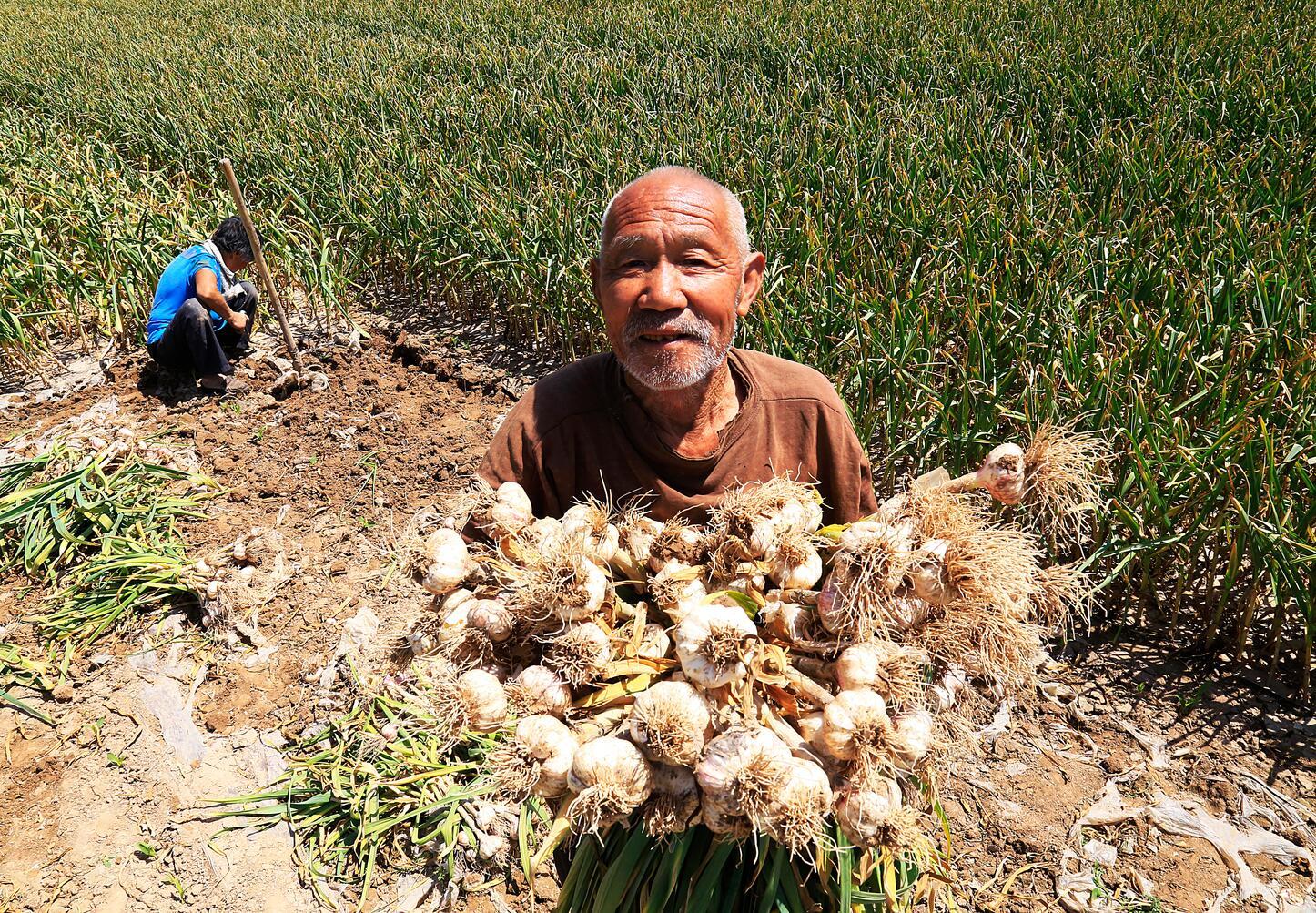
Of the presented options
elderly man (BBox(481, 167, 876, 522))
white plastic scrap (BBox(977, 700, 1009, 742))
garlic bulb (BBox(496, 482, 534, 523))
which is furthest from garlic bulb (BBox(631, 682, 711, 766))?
white plastic scrap (BBox(977, 700, 1009, 742))

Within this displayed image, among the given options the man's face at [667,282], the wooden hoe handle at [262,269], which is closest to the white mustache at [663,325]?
the man's face at [667,282]

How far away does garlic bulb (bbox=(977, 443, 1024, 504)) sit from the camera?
115cm

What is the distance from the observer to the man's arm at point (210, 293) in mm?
4418

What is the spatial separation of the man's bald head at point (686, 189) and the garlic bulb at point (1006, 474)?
2.00 ft

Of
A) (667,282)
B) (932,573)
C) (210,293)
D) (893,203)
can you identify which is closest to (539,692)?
(932,573)

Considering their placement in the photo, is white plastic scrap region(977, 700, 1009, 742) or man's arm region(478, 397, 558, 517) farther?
white plastic scrap region(977, 700, 1009, 742)

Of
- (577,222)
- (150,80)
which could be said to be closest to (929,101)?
(577,222)

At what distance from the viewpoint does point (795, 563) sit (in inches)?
41.7

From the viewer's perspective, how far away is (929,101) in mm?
5570

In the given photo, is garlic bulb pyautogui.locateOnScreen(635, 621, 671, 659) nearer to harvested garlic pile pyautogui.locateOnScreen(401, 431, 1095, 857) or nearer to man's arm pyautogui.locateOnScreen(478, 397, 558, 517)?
harvested garlic pile pyautogui.locateOnScreen(401, 431, 1095, 857)

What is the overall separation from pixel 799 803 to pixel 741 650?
0.62 feet

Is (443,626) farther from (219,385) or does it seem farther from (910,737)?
(219,385)

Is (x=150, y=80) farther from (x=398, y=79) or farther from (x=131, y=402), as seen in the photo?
(x=131, y=402)

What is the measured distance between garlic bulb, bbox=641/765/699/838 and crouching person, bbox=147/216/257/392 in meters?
4.14
